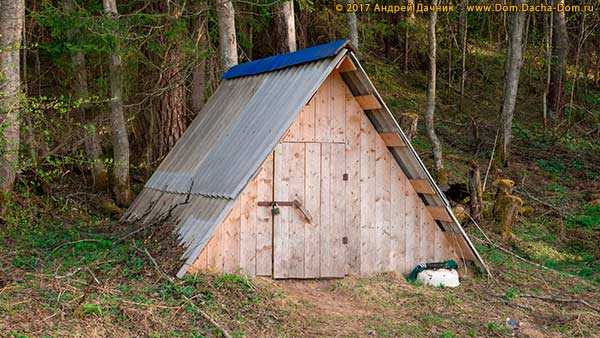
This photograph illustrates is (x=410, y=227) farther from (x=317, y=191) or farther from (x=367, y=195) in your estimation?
(x=317, y=191)

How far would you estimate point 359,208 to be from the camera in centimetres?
1220

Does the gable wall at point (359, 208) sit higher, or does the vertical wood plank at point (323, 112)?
the vertical wood plank at point (323, 112)

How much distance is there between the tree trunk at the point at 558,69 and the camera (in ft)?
85.1

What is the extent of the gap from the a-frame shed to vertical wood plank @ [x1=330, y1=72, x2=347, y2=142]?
0.05 feet

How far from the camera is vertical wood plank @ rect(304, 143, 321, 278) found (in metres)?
11.8

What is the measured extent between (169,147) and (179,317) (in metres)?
8.78

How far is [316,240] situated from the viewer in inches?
468

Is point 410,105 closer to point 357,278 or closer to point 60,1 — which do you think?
point 60,1

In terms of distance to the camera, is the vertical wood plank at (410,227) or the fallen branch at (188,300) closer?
the fallen branch at (188,300)

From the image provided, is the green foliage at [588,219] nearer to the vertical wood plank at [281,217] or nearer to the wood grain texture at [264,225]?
the vertical wood plank at [281,217]

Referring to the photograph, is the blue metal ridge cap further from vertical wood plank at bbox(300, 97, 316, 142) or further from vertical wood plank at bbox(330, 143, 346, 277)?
vertical wood plank at bbox(330, 143, 346, 277)

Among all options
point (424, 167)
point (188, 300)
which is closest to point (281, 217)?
point (424, 167)

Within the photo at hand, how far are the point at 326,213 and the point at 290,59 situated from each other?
7.92ft

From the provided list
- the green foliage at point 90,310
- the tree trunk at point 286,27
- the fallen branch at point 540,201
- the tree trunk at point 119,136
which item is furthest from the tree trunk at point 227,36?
the green foliage at point 90,310
